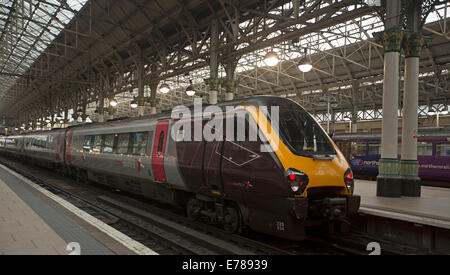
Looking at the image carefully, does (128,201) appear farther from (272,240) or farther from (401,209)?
(401,209)

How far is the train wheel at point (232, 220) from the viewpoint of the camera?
6548 millimetres

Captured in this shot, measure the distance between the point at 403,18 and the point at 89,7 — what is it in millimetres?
16255

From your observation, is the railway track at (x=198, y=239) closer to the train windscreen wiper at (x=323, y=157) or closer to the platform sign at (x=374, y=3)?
the train windscreen wiper at (x=323, y=157)

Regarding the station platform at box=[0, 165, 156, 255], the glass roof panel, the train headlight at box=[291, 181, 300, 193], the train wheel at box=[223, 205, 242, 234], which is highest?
the glass roof panel

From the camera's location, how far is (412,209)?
305 inches

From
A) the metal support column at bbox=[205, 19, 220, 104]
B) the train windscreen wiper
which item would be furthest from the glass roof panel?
the train windscreen wiper

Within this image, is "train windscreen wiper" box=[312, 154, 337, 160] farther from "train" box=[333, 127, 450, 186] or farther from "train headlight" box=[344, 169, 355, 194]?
"train" box=[333, 127, 450, 186]

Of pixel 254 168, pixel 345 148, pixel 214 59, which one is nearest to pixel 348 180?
pixel 254 168

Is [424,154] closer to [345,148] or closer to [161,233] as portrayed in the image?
[345,148]

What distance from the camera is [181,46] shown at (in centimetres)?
1808

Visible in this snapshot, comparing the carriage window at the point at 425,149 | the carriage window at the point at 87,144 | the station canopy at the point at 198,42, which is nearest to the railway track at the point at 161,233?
the carriage window at the point at 87,144

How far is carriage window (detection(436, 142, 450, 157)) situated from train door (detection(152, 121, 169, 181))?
13646mm

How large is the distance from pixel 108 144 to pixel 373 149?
1391 cm

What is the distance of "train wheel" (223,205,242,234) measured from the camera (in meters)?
6.55
